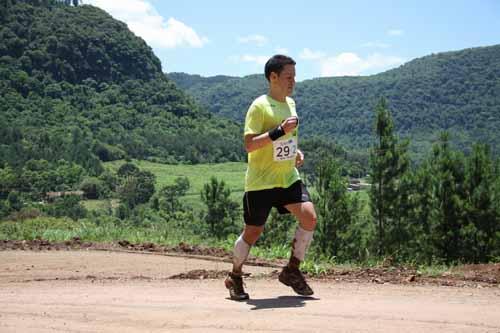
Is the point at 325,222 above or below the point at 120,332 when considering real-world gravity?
below

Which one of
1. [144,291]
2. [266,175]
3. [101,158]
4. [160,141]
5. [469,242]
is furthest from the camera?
[160,141]

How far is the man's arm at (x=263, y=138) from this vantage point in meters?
4.99

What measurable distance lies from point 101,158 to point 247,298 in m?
119

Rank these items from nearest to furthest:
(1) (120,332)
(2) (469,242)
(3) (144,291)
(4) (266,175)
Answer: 1. (1) (120,332)
2. (4) (266,175)
3. (3) (144,291)
4. (2) (469,242)

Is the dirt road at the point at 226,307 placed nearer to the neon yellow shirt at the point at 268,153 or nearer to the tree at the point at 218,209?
the neon yellow shirt at the point at 268,153

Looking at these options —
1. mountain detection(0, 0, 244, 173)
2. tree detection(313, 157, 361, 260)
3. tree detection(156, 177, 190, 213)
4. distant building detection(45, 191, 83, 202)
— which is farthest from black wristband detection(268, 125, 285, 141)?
mountain detection(0, 0, 244, 173)

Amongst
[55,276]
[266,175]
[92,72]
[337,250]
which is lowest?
[337,250]

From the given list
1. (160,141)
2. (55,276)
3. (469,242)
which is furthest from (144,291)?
(160,141)

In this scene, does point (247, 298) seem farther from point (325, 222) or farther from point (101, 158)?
point (101, 158)

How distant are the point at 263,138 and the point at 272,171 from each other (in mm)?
401

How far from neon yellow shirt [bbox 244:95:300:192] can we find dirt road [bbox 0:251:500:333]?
104 cm

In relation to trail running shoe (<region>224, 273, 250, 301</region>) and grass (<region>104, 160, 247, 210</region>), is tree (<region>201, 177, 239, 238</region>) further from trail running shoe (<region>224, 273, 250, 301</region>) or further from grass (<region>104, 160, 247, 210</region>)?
grass (<region>104, 160, 247, 210</region>)

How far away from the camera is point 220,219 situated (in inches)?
1747

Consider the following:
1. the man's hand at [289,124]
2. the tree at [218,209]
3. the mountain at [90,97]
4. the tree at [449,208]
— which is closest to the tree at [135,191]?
the mountain at [90,97]
